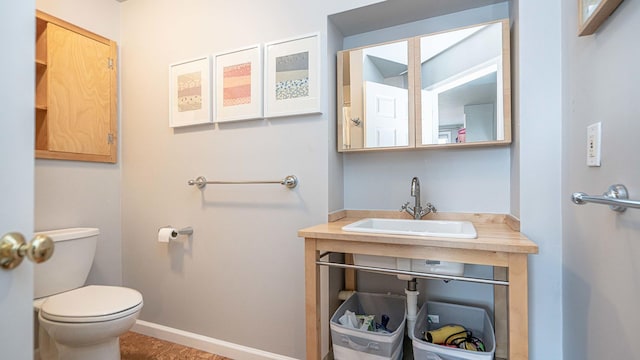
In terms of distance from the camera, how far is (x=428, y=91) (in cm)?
153

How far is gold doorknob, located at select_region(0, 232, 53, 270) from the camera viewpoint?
56 cm

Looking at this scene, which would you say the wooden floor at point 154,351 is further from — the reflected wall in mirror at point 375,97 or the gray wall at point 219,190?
the reflected wall in mirror at point 375,97

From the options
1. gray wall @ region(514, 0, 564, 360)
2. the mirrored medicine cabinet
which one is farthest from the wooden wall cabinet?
gray wall @ region(514, 0, 564, 360)

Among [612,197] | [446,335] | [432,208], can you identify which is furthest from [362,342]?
[612,197]

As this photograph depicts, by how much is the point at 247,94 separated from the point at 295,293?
3.90 ft

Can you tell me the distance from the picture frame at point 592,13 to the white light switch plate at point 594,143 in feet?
0.95

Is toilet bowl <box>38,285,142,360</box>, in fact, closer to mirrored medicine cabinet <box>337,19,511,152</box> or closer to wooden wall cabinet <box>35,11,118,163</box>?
wooden wall cabinet <box>35,11,118,163</box>

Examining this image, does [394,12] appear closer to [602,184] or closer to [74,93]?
[602,184]

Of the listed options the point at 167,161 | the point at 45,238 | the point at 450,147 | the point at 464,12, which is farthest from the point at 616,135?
the point at 167,161

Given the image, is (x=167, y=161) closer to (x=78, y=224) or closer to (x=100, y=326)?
(x=78, y=224)

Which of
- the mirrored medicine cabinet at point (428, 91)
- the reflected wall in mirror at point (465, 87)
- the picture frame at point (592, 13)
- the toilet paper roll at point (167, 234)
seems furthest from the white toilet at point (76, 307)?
the picture frame at point (592, 13)

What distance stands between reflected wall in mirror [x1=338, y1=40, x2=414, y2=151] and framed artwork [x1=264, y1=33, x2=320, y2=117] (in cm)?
15

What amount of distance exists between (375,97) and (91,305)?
176cm

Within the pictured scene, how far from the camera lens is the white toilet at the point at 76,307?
4.36 ft
